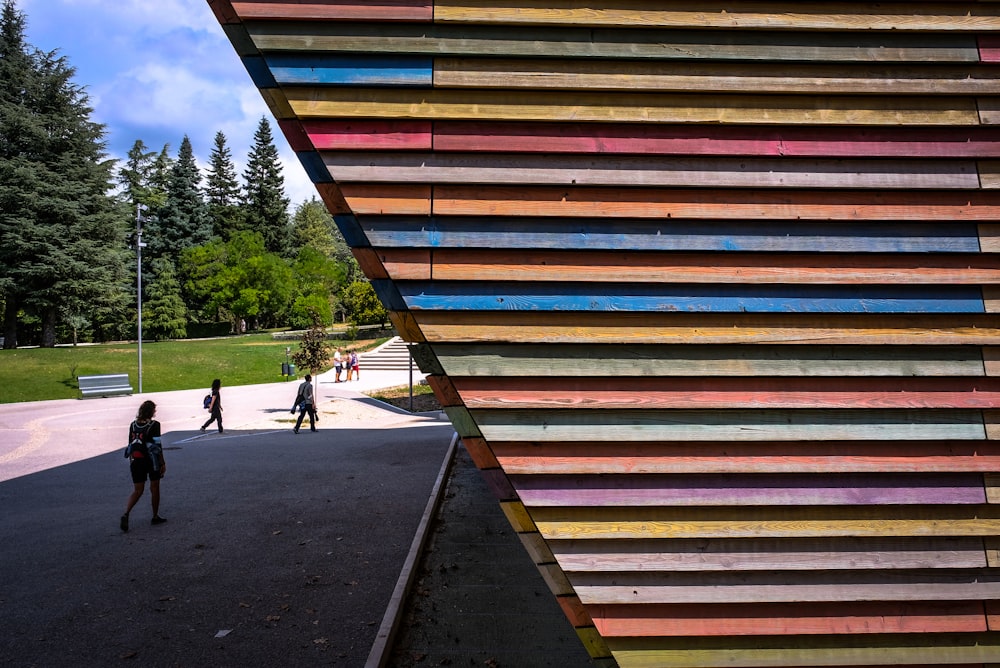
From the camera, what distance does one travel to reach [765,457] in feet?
8.93

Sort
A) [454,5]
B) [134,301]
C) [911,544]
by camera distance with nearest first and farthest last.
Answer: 1. [454,5]
2. [911,544]
3. [134,301]

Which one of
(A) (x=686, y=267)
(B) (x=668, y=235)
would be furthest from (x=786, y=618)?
(B) (x=668, y=235)

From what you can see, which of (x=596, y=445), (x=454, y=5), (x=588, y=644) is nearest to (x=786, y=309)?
(x=596, y=445)

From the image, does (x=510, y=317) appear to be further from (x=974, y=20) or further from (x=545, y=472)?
(x=974, y=20)

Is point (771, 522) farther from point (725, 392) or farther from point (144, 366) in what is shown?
point (144, 366)

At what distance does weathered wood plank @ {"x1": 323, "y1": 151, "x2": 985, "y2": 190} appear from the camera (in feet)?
8.54

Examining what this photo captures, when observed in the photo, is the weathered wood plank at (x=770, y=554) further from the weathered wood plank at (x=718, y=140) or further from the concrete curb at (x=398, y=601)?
the concrete curb at (x=398, y=601)

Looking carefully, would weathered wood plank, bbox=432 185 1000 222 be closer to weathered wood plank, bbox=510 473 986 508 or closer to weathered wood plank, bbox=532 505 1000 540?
weathered wood plank, bbox=510 473 986 508

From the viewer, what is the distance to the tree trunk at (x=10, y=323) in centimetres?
3388

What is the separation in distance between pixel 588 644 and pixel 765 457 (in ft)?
4.04

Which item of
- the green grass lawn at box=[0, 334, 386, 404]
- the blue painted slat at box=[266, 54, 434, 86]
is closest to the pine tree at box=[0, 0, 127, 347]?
the green grass lawn at box=[0, 334, 386, 404]

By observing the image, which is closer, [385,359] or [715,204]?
[715,204]

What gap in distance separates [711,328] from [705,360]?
154 mm

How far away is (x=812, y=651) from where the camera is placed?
2.76 metres
